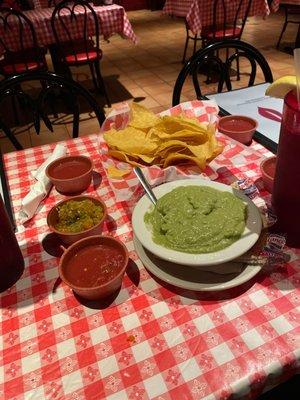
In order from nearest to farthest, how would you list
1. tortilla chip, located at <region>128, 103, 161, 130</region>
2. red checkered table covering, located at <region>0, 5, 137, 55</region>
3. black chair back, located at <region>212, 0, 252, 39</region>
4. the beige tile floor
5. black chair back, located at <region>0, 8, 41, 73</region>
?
tortilla chip, located at <region>128, 103, 161, 130</region> < black chair back, located at <region>0, 8, 41, 73</region> < red checkered table covering, located at <region>0, 5, 137, 55</region> < the beige tile floor < black chair back, located at <region>212, 0, 252, 39</region>

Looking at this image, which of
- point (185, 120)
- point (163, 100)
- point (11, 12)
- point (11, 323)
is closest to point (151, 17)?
point (163, 100)

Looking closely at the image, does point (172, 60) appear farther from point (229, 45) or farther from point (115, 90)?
point (229, 45)

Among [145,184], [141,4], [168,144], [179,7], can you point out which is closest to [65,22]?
[179,7]

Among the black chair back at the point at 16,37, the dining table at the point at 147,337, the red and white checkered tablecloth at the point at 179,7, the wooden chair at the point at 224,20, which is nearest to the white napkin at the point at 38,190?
the dining table at the point at 147,337

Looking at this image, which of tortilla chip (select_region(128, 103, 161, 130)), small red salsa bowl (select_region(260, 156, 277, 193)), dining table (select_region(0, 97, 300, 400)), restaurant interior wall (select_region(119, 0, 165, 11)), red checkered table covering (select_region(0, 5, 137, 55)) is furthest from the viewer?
restaurant interior wall (select_region(119, 0, 165, 11))

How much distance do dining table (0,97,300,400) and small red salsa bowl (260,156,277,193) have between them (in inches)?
9.4

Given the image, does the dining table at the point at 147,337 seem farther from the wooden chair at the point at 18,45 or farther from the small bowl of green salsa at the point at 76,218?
the wooden chair at the point at 18,45

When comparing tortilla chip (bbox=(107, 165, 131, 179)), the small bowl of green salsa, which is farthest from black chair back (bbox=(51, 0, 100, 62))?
the small bowl of green salsa

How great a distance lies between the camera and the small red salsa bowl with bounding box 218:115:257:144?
1.23m

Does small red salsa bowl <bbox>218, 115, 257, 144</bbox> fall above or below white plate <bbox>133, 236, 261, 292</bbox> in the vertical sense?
above

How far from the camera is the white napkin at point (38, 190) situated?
102 centimetres

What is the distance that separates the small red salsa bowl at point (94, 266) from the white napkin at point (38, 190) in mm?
304

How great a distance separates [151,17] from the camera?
8086 mm

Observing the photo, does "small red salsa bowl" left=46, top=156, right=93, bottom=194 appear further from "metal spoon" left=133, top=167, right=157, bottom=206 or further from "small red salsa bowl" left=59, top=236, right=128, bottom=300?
"small red salsa bowl" left=59, top=236, right=128, bottom=300
